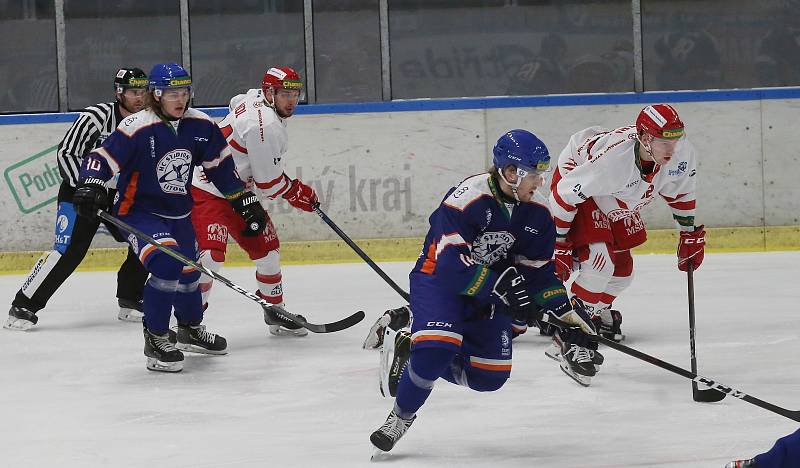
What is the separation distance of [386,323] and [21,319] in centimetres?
174

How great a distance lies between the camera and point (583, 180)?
14.3 ft

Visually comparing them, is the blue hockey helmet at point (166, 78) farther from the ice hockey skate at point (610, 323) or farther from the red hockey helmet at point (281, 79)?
the ice hockey skate at point (610, 323)

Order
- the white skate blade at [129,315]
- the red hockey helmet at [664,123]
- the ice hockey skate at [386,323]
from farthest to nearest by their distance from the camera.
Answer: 1. the white skate blade at [129,315]
2. the ice hockey skate at [386,323]
3. the red hockey helmet at [664,123]

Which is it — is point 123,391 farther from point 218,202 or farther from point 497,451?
point 497,451

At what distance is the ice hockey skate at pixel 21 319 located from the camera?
5258mm

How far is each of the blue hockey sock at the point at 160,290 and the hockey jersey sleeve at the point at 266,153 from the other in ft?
2.20

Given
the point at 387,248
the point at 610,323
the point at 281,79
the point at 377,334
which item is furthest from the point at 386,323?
the point at 387,248

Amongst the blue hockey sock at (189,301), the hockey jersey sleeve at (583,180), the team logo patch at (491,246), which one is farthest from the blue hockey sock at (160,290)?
the team logo patch at (491,246)

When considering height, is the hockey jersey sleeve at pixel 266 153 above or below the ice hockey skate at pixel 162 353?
above

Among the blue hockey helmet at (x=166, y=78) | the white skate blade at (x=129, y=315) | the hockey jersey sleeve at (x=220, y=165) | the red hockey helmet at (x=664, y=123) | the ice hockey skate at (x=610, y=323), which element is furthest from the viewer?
the white skate blade at (x=129, y=315)

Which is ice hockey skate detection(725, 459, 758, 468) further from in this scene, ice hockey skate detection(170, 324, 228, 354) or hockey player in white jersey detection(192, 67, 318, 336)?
hockey player in white jersey detection(192, 67, 318, 336)

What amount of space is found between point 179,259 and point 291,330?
0.90m

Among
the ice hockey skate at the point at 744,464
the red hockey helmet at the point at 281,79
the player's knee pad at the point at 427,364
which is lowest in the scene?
the ice hockey skate at the point at 744,464

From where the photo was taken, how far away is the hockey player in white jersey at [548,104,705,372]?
4.24m
